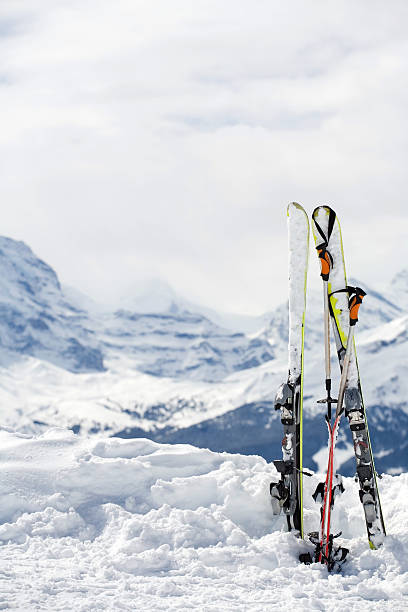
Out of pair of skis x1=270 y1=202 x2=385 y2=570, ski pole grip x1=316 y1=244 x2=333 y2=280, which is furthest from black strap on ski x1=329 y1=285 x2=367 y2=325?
ski pole grip x1=316 y1=244 x2=333 y2=280

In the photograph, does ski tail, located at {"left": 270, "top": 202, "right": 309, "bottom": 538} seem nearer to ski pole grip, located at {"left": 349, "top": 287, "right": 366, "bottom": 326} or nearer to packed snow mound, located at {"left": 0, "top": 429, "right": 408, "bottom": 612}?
packed snow mound, located at {"left": 0, "top": 429, "right": 408, "bottom": 612}

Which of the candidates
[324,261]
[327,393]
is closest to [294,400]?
[327,393]

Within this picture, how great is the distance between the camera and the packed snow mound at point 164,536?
768cm

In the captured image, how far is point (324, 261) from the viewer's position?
9727mm

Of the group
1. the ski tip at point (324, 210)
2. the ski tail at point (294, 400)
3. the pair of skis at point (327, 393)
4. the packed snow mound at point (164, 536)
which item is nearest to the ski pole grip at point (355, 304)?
the pair of skis at point (327, 393)

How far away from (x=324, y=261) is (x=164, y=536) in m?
4.58

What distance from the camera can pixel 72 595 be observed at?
7488 millimetres

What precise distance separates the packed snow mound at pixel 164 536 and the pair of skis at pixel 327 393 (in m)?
0.35

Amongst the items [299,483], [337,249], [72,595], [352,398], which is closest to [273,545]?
[299,483]

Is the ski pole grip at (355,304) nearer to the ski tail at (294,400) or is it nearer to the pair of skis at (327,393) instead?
the pair of skis at (327,393)

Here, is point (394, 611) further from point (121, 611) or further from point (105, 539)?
point (105, 539)

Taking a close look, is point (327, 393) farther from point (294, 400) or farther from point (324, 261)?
point (324, 261)

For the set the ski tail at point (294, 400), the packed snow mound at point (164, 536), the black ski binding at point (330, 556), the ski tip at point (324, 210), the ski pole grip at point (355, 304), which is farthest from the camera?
the ski tip at point (324, 210)

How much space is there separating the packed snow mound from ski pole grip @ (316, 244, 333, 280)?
345 cm
